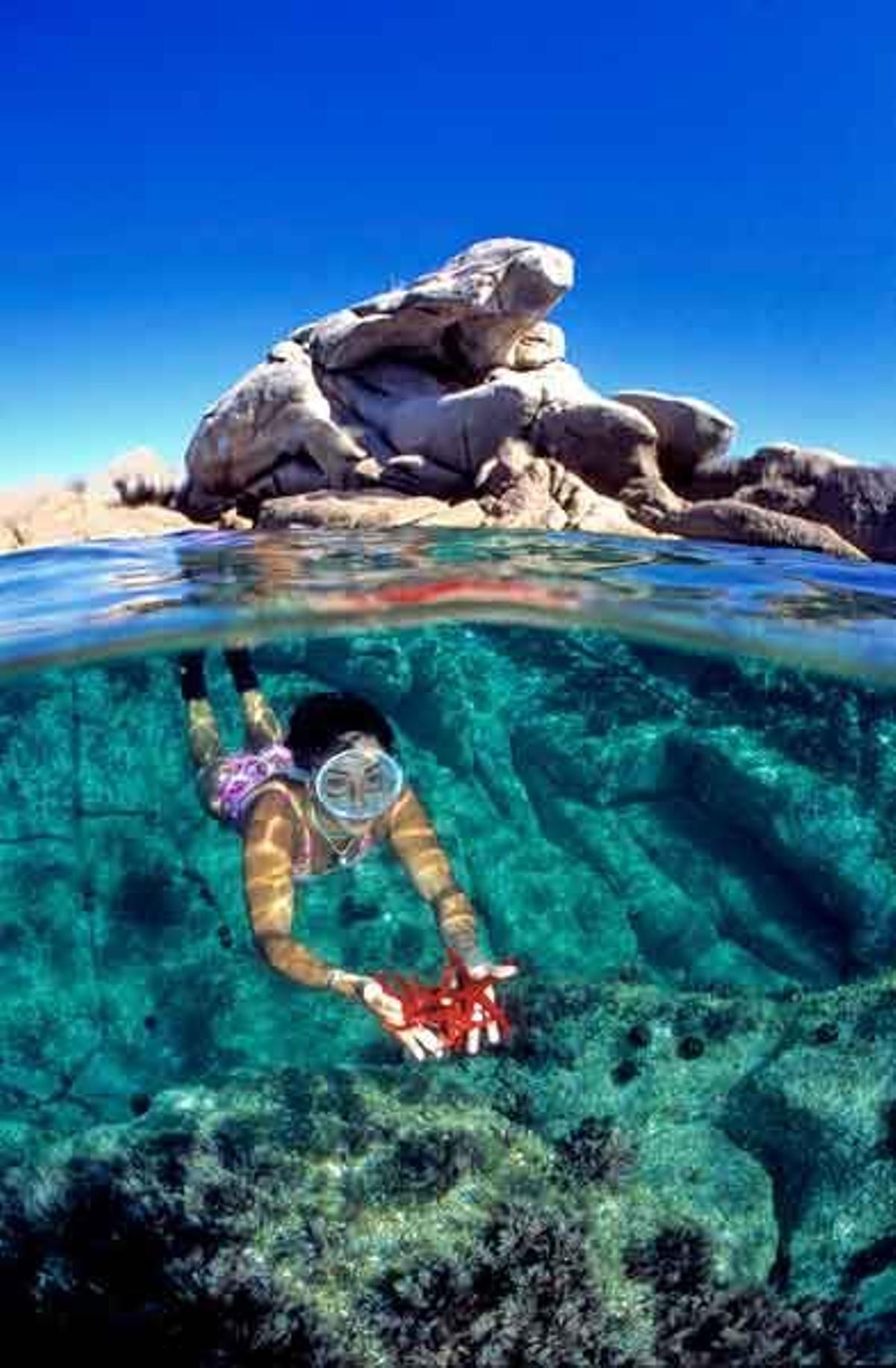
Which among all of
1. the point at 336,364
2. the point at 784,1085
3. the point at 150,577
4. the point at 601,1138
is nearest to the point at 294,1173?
the point at 601,1138

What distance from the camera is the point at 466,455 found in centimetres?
1742

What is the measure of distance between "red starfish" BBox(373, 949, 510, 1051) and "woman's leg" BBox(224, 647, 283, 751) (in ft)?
10.6

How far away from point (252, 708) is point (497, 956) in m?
3.86

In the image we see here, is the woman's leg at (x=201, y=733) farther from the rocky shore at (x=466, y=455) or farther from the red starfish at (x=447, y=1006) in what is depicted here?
the rocky shore at (x=466, y=455)

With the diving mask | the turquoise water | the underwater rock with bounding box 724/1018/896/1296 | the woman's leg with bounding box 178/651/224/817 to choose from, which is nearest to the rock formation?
the turquoise water

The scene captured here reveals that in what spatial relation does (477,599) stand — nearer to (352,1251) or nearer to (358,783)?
(358,783)

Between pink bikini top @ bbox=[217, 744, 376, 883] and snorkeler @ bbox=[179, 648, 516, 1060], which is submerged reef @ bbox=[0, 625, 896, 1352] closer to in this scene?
snorkeler @ bbox=[179, 648, 516, 1060]

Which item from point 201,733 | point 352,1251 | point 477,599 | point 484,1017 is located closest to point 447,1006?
point 484,1017

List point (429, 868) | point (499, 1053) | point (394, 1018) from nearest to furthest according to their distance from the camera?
point (394, 1018)
point (499, 1053)
point (429, 868)

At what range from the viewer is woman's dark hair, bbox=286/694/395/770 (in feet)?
23.5

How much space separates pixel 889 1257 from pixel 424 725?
30.8 ft

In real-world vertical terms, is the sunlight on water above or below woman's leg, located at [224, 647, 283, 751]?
above

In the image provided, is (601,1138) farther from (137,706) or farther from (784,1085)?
(137,706)

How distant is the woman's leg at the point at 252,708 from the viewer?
971 cm
